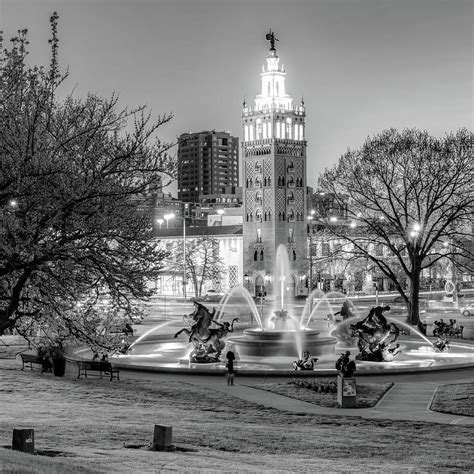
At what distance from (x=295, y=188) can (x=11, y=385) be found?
9996 cm

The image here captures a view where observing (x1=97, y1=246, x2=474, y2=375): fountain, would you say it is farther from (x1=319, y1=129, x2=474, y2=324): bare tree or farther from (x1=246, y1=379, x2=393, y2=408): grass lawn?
(x1=319, y1=129, x2=474, y2=324): bare tree

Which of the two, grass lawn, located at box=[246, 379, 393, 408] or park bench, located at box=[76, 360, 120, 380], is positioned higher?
park bench, located at box=[76, 360, 120, 380]

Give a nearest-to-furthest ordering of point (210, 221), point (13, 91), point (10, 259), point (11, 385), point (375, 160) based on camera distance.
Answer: point (10, 259) → point (13, 91) → point (11, 385) → point (375, 160) → point (210, 221)

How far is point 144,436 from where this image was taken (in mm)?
19062

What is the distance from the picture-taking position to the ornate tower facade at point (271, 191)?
12462 cm

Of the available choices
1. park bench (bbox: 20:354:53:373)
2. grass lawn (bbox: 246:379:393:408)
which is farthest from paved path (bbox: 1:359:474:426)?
park bench (bbox: 20:354:53:373)

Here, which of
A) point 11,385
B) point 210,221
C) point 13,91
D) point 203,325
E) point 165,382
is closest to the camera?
point 13,91

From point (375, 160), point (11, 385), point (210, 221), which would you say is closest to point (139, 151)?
point (11, 385)

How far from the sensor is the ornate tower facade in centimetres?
12462

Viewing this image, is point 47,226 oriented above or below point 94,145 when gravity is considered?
below

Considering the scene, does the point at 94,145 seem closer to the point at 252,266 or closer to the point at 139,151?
the point at 139,151

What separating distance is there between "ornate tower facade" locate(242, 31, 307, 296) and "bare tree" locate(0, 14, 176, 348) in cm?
10148

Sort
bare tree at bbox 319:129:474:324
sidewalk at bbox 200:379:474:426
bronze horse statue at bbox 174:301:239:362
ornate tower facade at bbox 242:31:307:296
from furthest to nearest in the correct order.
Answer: ornate tower facade at bbox 242:31:307:296, bare tree at bbox 319:129:474:324, bronze horse statue at bbox 174:301:239:362, sidewalk at bbox 200:379:474:426

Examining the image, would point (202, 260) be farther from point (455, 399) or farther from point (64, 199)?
point (64, 199)
